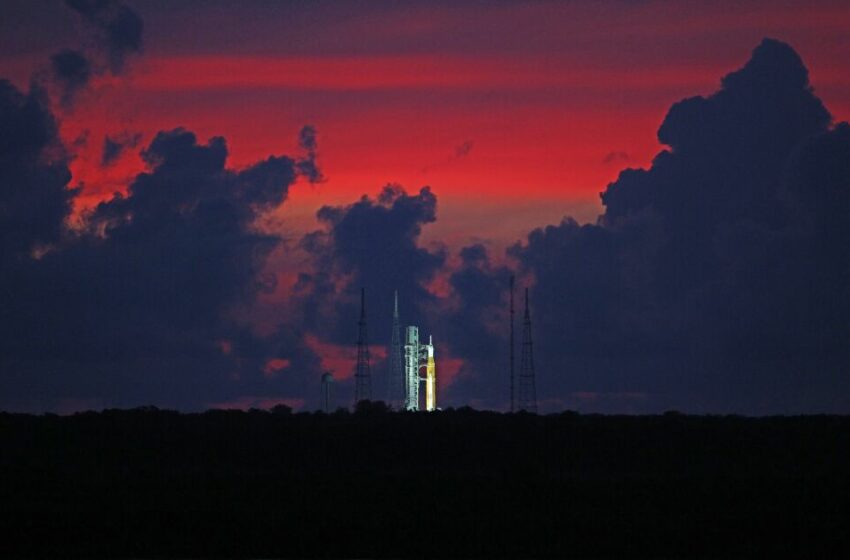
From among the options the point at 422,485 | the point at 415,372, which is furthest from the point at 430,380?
the point at 422,485

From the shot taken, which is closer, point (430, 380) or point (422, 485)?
point (422, 485)

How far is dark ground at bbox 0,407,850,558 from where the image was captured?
230 ft

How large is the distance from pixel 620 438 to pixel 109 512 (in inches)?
2157

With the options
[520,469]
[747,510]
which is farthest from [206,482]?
[747,510]

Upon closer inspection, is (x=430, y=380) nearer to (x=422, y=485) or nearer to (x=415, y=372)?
(x=415, y=372)

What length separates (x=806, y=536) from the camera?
237 feet

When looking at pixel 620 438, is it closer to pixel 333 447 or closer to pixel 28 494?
pixel 333 447

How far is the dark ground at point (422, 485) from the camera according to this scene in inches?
2758

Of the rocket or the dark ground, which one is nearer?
the dark ground

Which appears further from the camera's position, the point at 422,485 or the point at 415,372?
the point at 415,372

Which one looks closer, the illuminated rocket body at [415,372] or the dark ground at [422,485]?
the dark ground at [422,485]

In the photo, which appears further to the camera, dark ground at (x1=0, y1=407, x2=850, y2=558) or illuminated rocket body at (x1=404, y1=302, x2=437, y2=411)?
illuminated rocket body at (x1=404, y1=302, x2=437, y2=411)

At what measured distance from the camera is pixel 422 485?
89.9 meters

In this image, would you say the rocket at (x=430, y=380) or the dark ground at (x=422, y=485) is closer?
the dark ground at (x=422, y=485)
